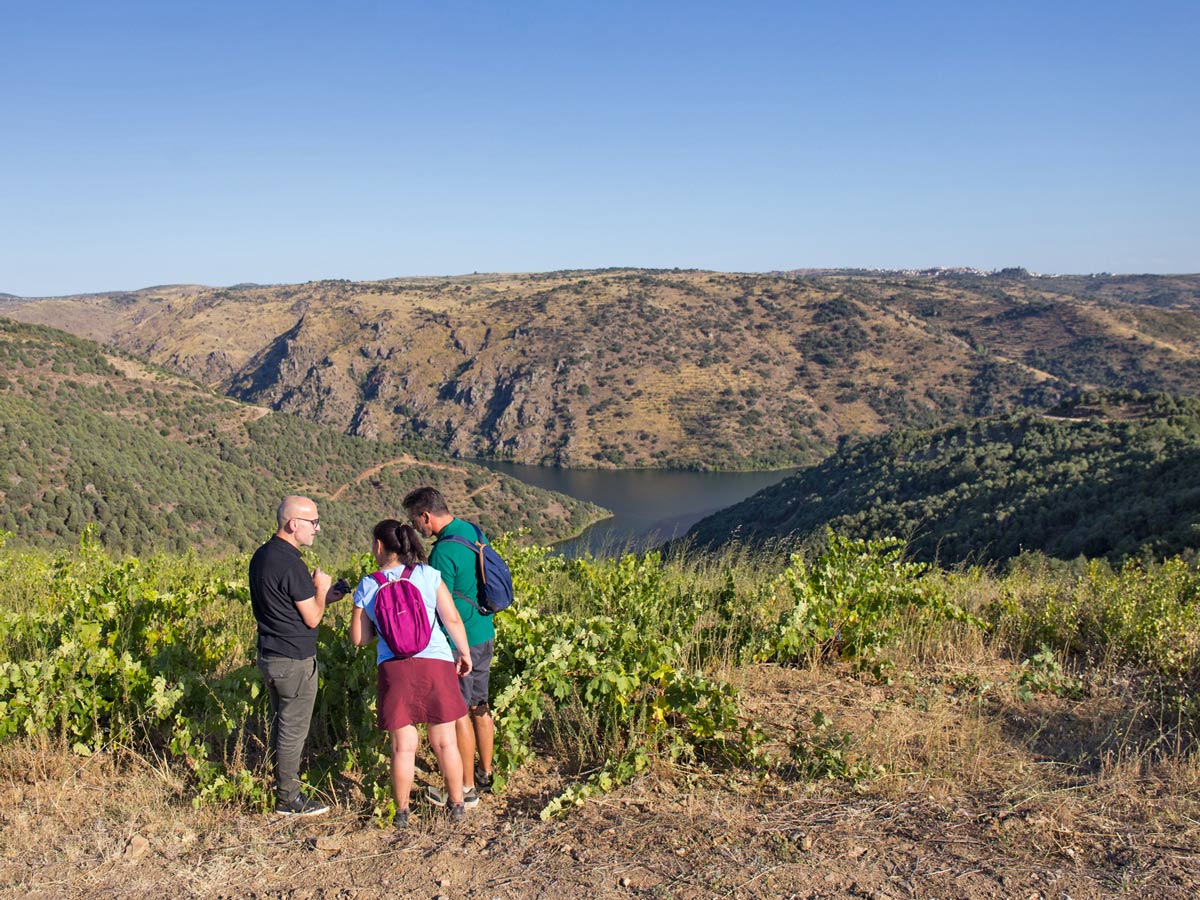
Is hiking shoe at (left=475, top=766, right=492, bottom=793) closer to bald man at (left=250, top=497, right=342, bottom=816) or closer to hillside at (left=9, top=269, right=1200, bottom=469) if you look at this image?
bald man at (left=250, top=497, right=342, bottom=816)

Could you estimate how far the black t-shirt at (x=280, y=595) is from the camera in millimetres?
3553

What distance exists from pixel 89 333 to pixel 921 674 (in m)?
213

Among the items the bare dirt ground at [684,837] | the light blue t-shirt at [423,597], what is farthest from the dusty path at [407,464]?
the light blue t-shirt at [423,597]

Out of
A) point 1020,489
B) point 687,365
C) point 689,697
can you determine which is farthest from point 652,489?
point 689,697

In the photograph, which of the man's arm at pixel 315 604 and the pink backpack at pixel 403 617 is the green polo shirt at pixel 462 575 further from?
the man's arm at pixel 315 604

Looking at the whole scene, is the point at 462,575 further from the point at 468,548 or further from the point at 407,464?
the point at 407,464

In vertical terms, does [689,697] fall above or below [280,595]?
below

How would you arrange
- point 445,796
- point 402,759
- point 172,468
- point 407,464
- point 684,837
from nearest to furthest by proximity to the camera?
1. point 684,837
2. point 402,759
3. point 445,796
4. point 172,468
5. point 407,464

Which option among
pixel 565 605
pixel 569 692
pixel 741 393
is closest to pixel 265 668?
pixel 569 692

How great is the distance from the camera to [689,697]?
3852mm

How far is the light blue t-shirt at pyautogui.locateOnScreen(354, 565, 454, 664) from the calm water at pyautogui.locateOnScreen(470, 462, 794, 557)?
57.9 metres

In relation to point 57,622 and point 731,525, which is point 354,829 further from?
point 731,525

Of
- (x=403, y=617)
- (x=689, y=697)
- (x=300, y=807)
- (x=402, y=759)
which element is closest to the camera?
(x=403, y=617)

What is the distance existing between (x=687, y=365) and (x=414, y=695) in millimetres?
100477
